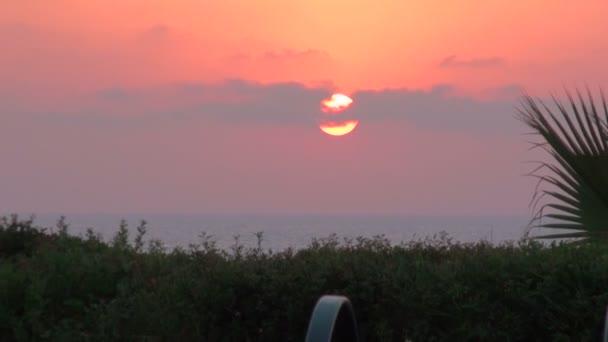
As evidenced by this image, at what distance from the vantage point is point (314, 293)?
7.51 metres

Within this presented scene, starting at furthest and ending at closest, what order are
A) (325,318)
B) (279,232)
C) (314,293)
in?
(279,232), (314,293), (325,318)

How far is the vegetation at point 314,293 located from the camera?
7141 mm

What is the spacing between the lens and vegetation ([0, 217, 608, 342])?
7.14m

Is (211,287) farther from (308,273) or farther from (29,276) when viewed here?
(29,276)

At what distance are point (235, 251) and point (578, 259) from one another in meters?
2.92

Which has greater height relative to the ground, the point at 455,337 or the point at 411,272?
the point at 411,272

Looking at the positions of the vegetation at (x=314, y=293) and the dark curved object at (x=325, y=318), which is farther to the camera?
Answer: the vegetation at (x=314, y=293)

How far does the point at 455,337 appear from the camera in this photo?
723cm

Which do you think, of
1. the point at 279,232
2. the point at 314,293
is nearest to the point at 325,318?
the point at 314,293

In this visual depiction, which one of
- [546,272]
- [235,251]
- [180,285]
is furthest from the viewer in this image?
[235,251]

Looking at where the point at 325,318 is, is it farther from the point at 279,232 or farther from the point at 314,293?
the point at 279,232

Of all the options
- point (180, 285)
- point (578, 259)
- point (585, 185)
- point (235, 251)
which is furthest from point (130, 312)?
point (585, 185)

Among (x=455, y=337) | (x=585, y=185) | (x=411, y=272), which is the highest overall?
(x=585, y=185)

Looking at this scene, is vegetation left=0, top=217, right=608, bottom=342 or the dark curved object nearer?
the dark curved object
